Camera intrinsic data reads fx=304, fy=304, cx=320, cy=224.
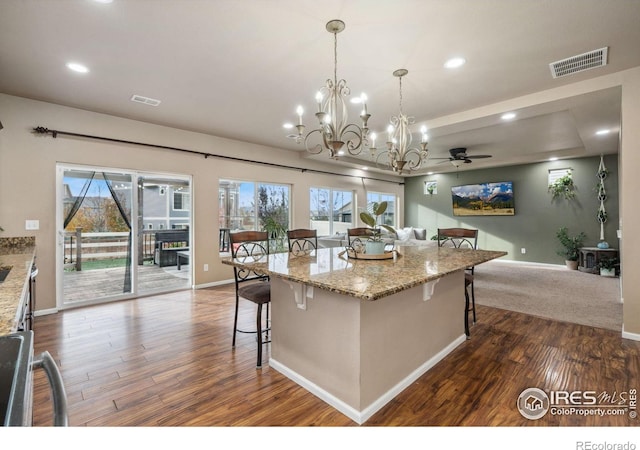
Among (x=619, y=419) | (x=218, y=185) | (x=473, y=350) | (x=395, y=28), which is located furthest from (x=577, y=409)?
(x=218, y=185)

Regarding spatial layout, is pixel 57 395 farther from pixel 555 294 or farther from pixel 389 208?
pixel 389 208

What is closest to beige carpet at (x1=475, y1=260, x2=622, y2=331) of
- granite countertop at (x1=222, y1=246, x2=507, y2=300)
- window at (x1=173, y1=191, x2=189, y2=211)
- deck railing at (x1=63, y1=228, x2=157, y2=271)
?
granite countertop at (x1=222, y1=246, x2=507, y2=300)

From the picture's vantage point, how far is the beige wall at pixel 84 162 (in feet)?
11.4

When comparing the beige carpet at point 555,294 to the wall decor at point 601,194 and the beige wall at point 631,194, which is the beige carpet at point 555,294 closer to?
the beige wall at point 631,194

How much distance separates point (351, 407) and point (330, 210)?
19.5ft

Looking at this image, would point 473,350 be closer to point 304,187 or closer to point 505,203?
point 304,187

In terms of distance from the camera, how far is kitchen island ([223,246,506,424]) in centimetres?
173

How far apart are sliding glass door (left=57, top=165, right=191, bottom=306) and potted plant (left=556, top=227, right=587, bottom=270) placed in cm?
787

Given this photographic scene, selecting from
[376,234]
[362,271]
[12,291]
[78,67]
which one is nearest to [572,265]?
[376,234]

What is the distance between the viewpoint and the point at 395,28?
7.43 feet

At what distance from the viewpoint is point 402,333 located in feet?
6.70

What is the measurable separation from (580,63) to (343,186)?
5217mm

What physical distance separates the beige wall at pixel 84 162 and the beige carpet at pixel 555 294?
4.33m

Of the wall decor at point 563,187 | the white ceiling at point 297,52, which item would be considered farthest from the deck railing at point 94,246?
the wall decor at point 563,187
